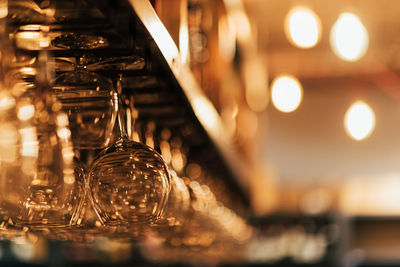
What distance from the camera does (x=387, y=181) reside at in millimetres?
7824

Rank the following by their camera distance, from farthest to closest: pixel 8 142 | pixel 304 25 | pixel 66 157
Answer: pixel 304 25, pixel 66 157, pixel 8 142

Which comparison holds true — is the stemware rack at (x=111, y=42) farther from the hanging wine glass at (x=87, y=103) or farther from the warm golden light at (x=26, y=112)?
the warm golden light at (x=26, y=112)

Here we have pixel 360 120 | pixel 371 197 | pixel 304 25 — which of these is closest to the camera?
pixel 304 25

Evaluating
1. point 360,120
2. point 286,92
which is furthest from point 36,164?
point 286,92

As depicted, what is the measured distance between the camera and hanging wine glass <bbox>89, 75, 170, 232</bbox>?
1042 mm

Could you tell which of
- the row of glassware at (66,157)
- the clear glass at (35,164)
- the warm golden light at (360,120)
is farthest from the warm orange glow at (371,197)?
the clear glass at (35,164)

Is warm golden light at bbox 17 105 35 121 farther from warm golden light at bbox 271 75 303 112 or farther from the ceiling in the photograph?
the ceiling

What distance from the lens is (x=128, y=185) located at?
1.05 meters

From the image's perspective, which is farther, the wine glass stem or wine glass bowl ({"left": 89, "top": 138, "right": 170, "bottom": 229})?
the wine glass stem

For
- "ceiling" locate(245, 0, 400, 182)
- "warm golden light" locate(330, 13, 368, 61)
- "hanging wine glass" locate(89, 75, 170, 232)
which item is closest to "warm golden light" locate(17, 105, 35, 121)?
"hanging wine glass" locate(89, 75, 170, 232)

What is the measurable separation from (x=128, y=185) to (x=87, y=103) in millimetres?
156

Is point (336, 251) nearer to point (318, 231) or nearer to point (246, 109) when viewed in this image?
point (318, 231)

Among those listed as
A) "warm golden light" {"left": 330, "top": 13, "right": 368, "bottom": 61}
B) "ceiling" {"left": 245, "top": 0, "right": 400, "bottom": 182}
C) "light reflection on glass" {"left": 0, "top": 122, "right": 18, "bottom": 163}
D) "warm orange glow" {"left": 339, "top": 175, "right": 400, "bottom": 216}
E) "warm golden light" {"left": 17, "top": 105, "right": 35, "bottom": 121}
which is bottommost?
"warm orange glow" {"left": 339, "top": 175, "right": 400, "bottom": 216}

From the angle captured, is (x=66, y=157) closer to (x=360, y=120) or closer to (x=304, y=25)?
(x=304, y=25)
